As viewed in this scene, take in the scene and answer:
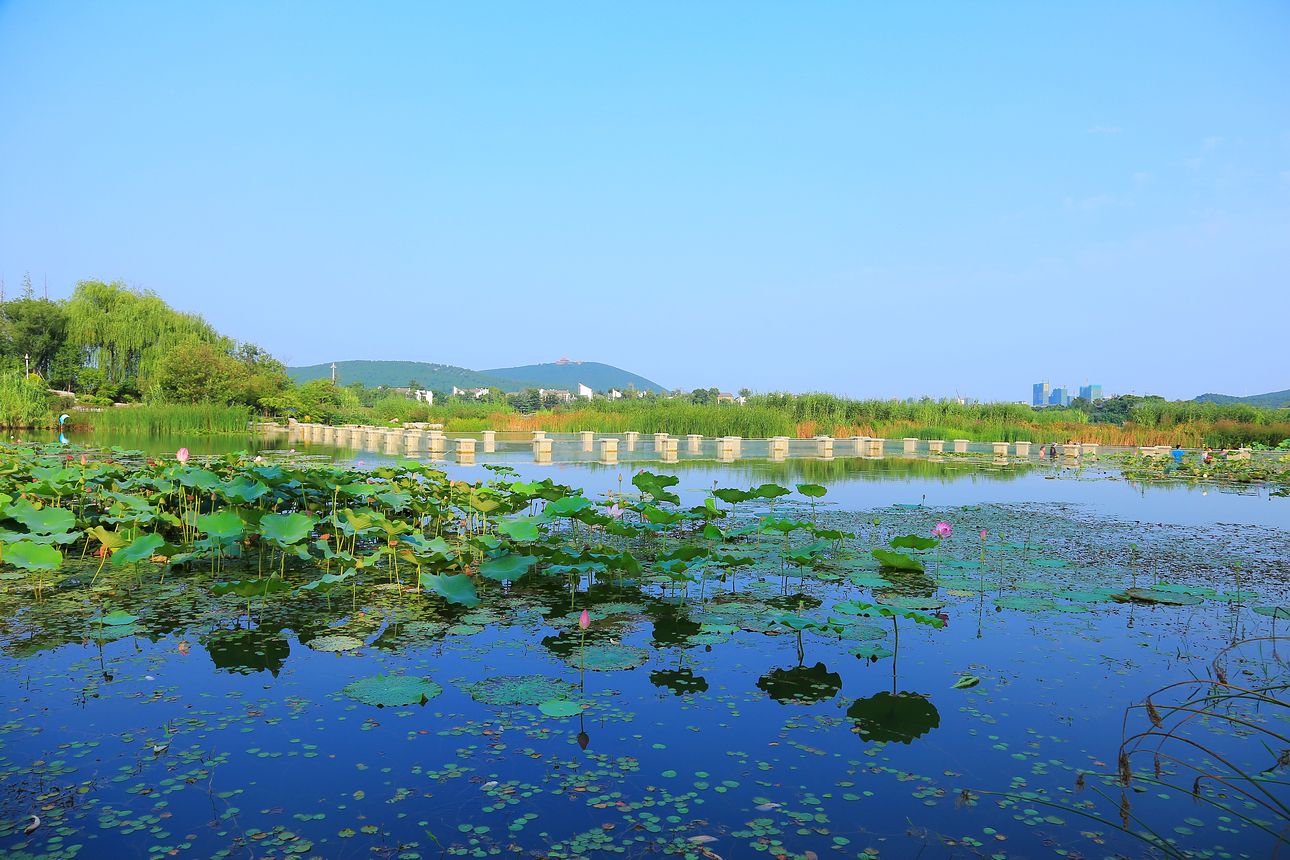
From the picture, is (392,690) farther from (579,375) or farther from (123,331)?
(579,375)

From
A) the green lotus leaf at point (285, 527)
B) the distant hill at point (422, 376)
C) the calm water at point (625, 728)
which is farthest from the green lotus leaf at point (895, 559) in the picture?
the distant hill at point (422, 376)

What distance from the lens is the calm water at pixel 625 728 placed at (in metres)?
2.45

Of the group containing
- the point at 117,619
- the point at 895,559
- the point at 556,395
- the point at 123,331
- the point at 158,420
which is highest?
the point at 123,331

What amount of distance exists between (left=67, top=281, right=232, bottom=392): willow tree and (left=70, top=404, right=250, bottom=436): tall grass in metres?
8.88

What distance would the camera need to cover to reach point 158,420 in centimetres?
2308

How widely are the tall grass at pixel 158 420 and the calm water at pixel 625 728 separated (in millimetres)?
20644

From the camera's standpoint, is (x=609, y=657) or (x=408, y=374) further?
(x=408, y=374)

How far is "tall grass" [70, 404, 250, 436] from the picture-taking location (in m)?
23.0

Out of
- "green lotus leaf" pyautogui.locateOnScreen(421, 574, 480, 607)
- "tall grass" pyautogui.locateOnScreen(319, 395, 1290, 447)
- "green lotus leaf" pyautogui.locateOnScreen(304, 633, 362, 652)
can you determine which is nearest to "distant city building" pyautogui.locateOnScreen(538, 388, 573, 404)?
"tall grass" pyautogui.locateOnScreen(319, 395, 1290, 447)

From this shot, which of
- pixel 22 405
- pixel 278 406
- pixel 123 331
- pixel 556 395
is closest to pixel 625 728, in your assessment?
pixel 22 405

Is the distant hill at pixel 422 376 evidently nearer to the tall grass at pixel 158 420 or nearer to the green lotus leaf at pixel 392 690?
the tall grass at pixel 158 420

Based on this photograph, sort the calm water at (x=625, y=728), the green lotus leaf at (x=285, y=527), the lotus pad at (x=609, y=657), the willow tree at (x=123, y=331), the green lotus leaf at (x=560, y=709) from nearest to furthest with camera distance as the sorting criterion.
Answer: the calm water at (x=625, y=728) < the green lotus leaf at (x=560, y=709) < the lotus pad at (x=609, y=657) < the green lotus leaf at (x=285, y=527) < the willow tree at (x=123, y=331)

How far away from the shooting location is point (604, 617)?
16.0ft

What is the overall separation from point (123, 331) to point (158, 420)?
12.8 metres
